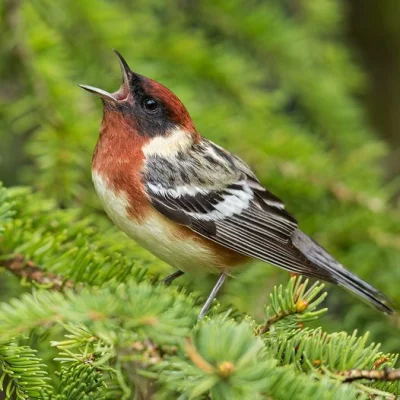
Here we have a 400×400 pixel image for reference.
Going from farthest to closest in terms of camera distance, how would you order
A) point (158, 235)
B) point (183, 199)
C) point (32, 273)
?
point (183, 199)
point (158, 235)
point (32, 273)

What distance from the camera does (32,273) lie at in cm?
257

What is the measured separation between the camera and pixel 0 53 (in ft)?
12.1

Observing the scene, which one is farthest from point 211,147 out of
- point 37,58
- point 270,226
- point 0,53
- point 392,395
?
point 392,395

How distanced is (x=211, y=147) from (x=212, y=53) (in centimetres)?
87

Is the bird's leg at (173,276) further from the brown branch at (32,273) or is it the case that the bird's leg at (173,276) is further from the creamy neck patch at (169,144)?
the brown branch at (32,273)

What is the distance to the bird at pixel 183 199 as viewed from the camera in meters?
2.98

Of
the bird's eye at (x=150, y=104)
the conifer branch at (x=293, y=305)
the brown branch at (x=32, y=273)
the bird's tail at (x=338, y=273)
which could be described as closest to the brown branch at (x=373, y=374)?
the conifer branch at (x=293, y=305)

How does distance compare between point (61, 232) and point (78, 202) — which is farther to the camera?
point (78, 202)

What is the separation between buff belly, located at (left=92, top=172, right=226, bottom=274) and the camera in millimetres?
2902

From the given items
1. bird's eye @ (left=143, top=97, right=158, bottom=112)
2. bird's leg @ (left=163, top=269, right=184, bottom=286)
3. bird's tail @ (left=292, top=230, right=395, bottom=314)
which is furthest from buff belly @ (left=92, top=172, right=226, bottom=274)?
bird's tail @ (left=292, top=230, right=395, bottom=314)

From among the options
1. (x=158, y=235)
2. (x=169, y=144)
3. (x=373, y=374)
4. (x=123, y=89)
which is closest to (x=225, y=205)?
(x=169, y=144)

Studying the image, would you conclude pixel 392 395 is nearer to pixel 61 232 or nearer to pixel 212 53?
pixel 61 232

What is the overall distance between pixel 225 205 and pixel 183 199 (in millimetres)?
282

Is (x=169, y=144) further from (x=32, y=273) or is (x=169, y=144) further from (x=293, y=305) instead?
(x=293, y=305)
